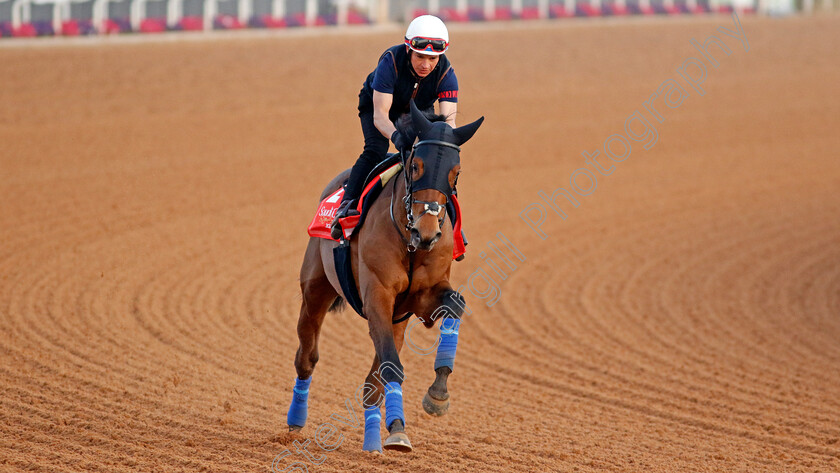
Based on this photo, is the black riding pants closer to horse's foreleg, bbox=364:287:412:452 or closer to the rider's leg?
the rider's leg

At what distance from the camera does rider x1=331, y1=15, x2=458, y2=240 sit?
6.59m

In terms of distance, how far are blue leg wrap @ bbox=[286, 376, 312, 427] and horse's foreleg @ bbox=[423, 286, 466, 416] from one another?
1664mm

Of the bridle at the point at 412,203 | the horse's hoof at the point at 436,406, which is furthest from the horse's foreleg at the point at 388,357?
the bridle at the point at 412,203

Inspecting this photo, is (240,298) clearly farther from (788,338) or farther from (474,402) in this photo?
(788,338)

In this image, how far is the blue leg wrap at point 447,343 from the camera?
21.3 ft

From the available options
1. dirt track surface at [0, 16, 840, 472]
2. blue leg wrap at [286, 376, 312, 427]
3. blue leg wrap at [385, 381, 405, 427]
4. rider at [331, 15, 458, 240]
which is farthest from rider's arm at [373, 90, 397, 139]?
dirt track surface at [0, 16, 840, 472]

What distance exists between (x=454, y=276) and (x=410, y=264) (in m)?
7.31

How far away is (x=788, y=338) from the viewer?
436 inches

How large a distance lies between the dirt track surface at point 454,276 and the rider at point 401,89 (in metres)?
2.34

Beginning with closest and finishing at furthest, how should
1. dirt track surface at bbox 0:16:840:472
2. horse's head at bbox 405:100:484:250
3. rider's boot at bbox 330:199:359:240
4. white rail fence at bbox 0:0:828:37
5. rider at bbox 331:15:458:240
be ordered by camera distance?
horse's head at bbox 405:100:484:250
rider at bbox 331:15:458:240
rider's boot at bbox 330:199:359:240
dirt track surface at bbox 0:16:840:472
white rail fence at bbox 0:0:828:37

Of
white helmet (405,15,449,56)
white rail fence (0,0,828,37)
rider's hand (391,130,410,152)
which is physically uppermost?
white rail fence (0,0,828,37)

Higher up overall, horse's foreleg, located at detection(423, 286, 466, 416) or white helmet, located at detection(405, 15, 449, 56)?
white helmet, located at detection(405, 15, 449, 56)

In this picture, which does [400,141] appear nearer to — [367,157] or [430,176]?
[430,176]

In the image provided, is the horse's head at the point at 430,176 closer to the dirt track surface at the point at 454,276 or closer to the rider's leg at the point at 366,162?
the rider's leg at the point at 366,162
